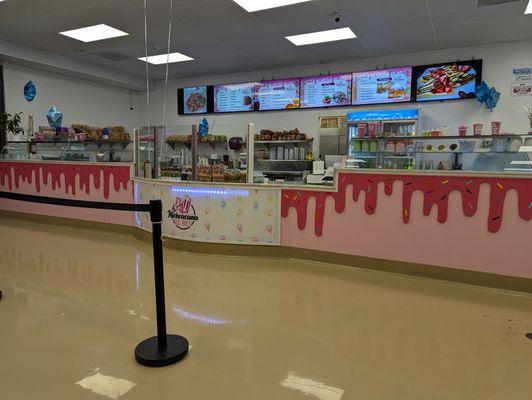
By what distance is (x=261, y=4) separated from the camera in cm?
535

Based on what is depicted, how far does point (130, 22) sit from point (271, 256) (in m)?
4.55

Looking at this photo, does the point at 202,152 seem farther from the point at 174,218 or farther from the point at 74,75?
the point at 74,75

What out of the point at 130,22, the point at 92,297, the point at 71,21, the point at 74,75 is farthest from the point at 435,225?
the point at 74,75

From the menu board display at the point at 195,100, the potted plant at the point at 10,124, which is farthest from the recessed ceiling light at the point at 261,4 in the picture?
the potted plant at the point at 10,124

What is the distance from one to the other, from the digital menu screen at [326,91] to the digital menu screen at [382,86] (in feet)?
0.65

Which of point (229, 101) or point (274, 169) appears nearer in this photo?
point (274, 169)

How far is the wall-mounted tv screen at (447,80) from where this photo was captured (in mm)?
7004

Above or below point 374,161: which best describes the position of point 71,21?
above

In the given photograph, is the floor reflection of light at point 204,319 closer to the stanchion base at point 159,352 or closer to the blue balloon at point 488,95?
the stanchion base at point 159,352

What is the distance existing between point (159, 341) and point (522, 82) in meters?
7.47

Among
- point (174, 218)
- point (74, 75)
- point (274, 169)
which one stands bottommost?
point (174, 218)

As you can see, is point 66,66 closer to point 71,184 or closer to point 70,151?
point 70,151

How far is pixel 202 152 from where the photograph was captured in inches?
197

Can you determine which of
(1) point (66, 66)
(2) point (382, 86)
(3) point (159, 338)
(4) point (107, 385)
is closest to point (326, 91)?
(2) point (382, 86)
